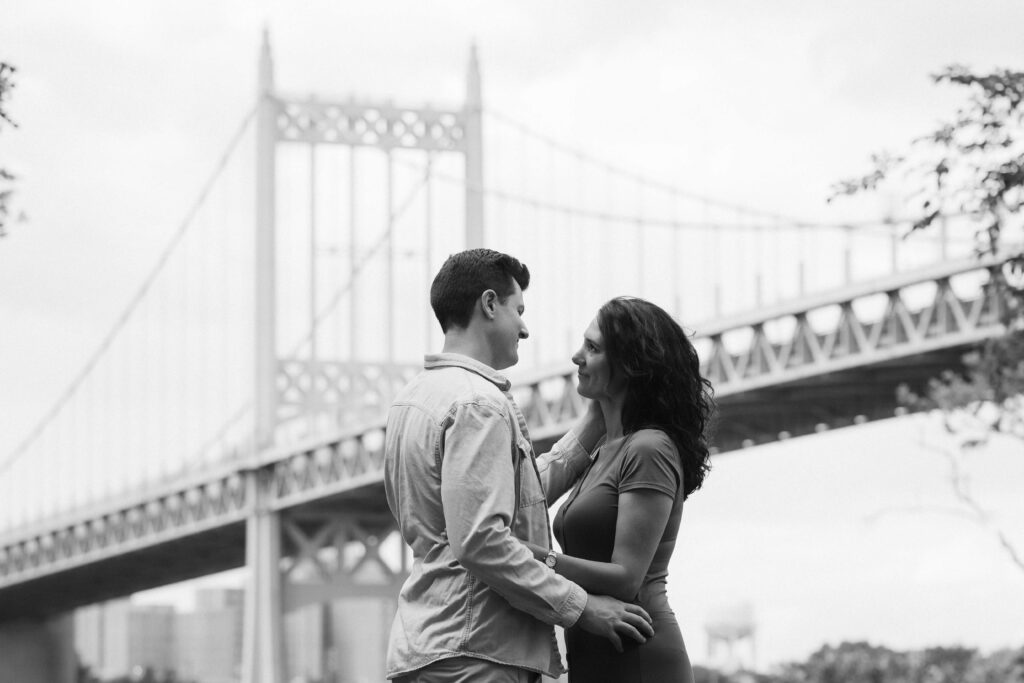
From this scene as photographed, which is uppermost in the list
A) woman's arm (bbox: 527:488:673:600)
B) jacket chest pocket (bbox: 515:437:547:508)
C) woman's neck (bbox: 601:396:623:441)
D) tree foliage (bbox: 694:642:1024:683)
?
woman's neck (bbox: 601:396:623:441)

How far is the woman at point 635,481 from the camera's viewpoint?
13.1 feet

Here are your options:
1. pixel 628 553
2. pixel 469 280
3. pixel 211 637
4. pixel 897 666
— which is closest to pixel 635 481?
pixel 628 553

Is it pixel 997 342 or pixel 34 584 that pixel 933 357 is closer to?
pixel 997 342

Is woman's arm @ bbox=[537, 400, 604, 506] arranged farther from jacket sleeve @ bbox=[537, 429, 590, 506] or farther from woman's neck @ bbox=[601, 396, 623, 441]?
woman's neck @ bbox=[601, 396, 623, 441]

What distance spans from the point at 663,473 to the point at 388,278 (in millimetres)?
31258

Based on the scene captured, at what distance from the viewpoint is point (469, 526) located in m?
3.81

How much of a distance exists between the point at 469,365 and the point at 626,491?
354 mm

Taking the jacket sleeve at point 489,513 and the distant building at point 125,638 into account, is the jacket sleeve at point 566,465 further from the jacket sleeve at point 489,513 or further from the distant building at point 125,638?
the distant building at point 125,638

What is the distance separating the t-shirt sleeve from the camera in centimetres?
402

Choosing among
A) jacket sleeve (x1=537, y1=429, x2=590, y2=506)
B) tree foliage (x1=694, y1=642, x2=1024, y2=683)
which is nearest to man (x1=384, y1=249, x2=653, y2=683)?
jacket sleeve (x1=537, y1=429, x2=590, y2=506)

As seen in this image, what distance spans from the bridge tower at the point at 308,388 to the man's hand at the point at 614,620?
28.8 meters

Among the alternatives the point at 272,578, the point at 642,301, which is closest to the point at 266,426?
the point at 272,578

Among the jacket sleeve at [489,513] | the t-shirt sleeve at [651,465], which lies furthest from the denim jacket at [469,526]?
the t-shirt sleeve at [651,465]

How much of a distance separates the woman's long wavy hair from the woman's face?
0.04ft
